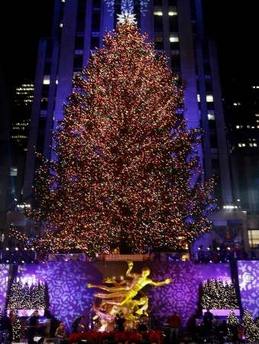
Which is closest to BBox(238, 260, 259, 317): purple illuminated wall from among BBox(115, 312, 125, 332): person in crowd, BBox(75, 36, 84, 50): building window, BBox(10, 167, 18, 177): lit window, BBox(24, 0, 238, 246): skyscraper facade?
BBox(115, 312, 125, 332): person in crowd

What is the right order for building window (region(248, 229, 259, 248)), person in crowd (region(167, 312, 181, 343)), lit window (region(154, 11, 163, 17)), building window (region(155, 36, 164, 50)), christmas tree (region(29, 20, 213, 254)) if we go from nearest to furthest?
person in crowd (region(167, 312, 181, 343)) → christmas tree (region(29, 20, 213, 254)) → building window (region(248, 229, 259, 248)) → building window (region(155, 36, 164, 50)) → lit window (region(154, 11, 163, 17))

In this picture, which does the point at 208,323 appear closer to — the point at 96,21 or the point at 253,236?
the point at 253,236

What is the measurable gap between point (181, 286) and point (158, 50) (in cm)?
2850

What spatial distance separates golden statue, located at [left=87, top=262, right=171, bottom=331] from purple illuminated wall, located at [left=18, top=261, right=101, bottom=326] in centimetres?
127

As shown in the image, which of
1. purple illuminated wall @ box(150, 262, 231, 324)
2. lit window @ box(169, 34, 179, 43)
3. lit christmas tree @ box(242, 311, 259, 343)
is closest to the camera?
lit christmas tree @ box(242, 311, 259, 343)

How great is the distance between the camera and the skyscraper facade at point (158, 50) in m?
39.5

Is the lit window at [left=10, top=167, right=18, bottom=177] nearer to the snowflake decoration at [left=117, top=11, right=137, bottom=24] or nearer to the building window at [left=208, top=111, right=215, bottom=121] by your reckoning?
the snowflake decoration at [left=117, top=11, right=137, bottom=24]

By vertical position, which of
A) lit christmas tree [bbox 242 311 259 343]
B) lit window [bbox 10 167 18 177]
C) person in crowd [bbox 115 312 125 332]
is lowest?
lit christmas tree [bbox 242 311 259 343]

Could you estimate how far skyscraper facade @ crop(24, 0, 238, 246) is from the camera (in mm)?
39531

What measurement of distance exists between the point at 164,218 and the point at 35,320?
796 centimetres

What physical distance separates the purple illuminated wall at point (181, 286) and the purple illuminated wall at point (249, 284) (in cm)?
56

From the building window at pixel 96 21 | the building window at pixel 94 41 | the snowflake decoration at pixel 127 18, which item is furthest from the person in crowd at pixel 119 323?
the building window at pixel 96 21

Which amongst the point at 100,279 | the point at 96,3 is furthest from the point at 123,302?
the point at 96,3

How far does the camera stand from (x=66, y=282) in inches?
650
